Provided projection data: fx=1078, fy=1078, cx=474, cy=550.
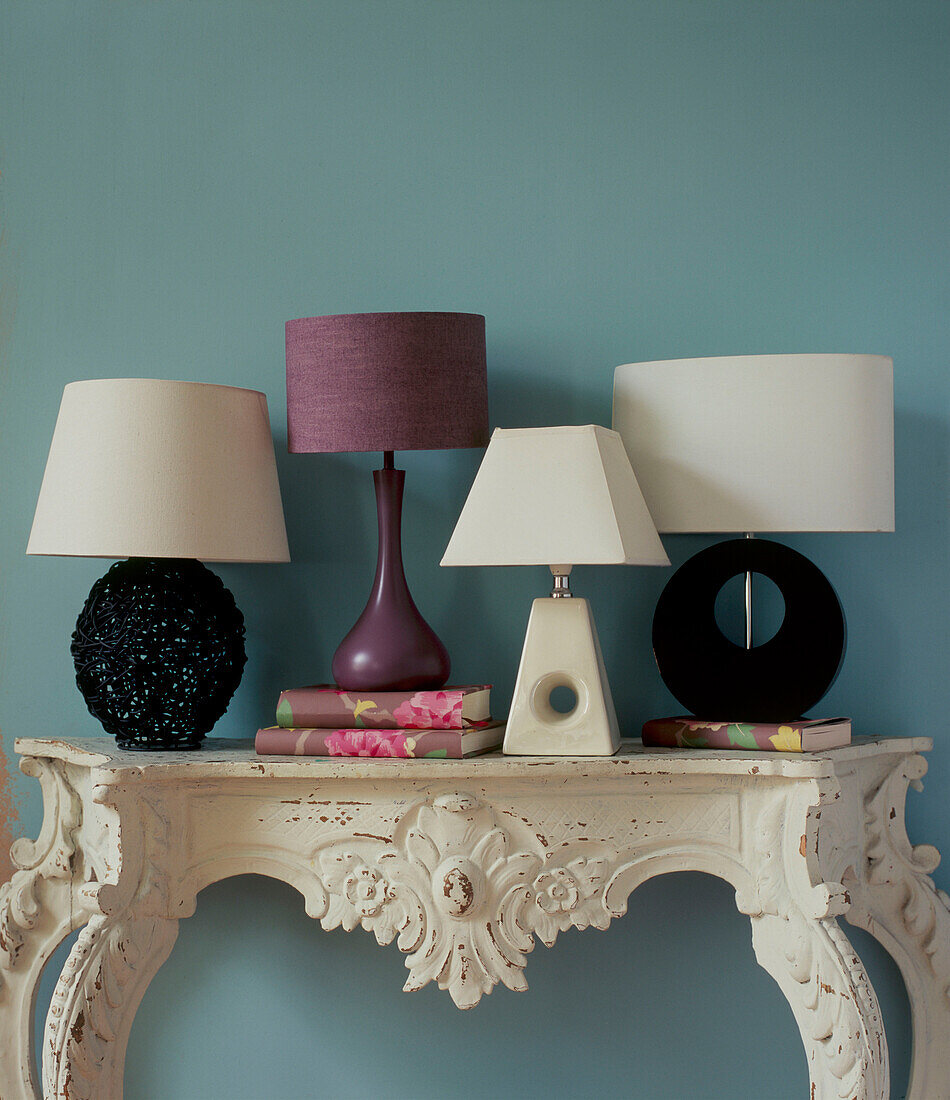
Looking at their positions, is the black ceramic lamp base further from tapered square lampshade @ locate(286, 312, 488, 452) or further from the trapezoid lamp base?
the trapezoid lamp base

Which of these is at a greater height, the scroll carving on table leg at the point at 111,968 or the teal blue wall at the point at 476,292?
the teal blue wall at the point at 476,292

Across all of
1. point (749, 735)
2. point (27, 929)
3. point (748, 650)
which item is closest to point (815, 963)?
point (749, 735)

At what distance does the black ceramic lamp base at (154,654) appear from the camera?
4.19ft

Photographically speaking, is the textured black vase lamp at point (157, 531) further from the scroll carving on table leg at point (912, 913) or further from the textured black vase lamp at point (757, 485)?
the scroll carving on table leg at point (912, 913)

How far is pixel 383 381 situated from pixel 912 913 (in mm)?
919

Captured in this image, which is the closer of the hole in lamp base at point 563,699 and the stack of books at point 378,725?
the stack of books at point 378,725

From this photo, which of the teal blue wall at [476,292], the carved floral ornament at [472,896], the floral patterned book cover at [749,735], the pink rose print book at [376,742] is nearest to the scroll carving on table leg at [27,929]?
the teal blue wall at [476,292]

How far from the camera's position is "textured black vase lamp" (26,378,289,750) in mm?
1238

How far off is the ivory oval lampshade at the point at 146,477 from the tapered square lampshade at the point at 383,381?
0.35ft

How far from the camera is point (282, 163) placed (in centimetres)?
152

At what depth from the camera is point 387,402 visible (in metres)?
1.25

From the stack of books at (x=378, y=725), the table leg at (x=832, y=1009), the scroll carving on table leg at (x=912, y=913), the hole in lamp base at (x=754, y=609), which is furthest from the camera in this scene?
the hole in lamp base at (x=754, y=609)

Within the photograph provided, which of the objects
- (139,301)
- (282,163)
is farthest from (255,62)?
(139,301)

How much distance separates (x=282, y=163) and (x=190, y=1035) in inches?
48.4
